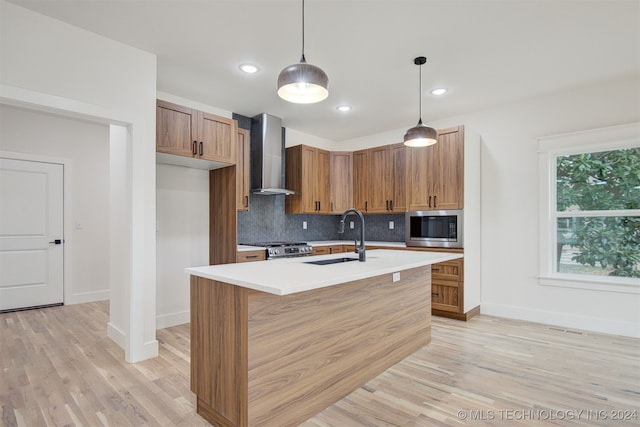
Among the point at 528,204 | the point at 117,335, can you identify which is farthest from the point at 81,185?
the point at 528,204

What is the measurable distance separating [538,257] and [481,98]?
211 centimetres

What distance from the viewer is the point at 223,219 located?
4.17 meters

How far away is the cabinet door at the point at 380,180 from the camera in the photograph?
5.09m

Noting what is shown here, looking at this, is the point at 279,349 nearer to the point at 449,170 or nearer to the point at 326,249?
the point at 326,249

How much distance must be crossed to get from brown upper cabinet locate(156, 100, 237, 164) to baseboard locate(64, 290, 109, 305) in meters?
3.34

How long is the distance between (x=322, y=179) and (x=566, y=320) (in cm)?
372

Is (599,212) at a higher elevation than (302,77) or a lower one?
lower

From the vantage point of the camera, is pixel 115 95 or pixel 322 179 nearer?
pixel 115 95

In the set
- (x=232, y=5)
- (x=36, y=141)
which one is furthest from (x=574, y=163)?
(x=36, y=141)

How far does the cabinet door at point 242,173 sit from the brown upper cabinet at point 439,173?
90.3 inches

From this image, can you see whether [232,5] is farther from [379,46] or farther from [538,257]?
[538,257]

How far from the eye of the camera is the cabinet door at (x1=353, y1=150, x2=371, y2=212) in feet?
17.6

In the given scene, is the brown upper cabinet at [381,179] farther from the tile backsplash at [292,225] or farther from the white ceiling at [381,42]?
the white ceiling at [381,42]

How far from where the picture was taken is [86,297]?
511cm
